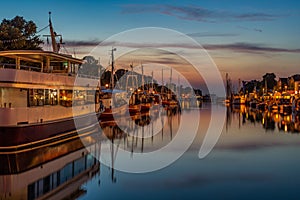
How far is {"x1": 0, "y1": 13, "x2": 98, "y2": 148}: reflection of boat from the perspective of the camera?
66.8 ft

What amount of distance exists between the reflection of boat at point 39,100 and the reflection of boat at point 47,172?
1.25m

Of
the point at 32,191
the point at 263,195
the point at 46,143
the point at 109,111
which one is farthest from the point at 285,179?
the point at 109,111

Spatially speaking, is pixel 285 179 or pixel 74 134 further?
pixel 74 134

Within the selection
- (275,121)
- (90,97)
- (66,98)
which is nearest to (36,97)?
(66,98)

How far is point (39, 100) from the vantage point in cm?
2333

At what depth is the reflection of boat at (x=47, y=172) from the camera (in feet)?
44.2

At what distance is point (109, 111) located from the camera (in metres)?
41.8

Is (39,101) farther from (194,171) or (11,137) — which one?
(194,171)

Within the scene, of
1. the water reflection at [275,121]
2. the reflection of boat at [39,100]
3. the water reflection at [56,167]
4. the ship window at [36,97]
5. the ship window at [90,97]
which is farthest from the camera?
the water reflection at [275,121]

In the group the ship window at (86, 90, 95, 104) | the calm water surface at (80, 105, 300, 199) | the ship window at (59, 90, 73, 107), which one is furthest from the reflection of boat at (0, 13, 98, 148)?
the calm water surface at (80, 105, 300, 199)

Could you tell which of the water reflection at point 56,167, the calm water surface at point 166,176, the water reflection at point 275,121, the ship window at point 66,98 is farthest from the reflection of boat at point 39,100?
the water reflection at point 275,121

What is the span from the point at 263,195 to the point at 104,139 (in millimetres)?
15637

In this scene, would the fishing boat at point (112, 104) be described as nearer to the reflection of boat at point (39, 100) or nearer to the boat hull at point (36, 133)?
the reflection of boat at point (39, 100)

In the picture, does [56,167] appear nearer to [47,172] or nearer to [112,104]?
[47,172]
